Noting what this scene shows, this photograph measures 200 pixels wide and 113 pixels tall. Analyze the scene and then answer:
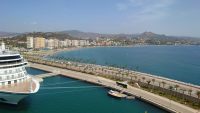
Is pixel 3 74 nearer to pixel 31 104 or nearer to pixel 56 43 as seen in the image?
pixel 31 104

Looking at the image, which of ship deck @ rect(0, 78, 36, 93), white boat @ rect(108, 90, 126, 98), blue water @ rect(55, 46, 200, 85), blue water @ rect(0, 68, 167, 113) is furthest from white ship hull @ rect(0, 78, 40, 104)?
blue water @ rect(55, 46, 200, 85)

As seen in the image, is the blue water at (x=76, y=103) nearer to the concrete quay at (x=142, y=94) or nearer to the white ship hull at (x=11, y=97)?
the white ship hull at (x=11, y=97)

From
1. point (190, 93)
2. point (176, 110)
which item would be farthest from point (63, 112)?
point (190, 93)

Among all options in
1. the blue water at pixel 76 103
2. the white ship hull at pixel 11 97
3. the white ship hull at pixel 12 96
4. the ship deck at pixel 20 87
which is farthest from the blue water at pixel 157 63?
the white ship hull at pixel 11 97

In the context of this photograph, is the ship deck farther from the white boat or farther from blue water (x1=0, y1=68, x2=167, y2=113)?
the white boat

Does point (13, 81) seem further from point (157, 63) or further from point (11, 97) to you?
point (157, 63)

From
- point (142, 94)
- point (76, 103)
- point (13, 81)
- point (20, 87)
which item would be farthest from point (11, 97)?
point (142, 94)

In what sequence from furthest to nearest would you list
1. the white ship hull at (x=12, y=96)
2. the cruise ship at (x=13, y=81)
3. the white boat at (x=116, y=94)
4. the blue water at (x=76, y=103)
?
the white boat at (x=116, y=94), the blue water at (x=76, y=103), the cruise ship at (x=13, y=81), the white ship hull at (x=12, y=96)
